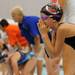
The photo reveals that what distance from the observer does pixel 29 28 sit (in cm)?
346

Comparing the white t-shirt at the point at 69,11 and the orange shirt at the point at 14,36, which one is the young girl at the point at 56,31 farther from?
the orange shirt at the point at 14,36

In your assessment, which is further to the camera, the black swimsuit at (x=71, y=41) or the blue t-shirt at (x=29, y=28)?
the blue t-shirt at (x=29, y=28)

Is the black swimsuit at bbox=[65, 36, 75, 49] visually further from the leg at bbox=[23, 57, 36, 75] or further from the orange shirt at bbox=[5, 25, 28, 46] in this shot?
the orange shirt at bbox=[5, 25, 28, 46]

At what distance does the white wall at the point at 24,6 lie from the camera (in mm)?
5609

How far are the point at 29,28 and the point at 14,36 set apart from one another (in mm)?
389

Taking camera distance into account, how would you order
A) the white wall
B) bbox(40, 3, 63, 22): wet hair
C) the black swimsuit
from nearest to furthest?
the black swimsuit → bbox(40, 3, 63, 22): wet hair → the white wall

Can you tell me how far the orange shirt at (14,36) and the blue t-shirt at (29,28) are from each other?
11cm

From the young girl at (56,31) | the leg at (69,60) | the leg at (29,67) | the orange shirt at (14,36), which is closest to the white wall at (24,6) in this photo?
the orange shirt at (14,36)

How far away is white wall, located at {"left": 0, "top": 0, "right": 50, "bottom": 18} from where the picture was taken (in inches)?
221

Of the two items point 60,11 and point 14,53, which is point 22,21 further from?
point 60,11

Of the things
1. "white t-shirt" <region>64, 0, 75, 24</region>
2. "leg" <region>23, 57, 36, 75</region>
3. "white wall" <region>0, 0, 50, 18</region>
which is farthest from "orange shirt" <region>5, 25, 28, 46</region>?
"white wall" <region>0, 0, 50, 18</region>

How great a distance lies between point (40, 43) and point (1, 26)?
0.77 m

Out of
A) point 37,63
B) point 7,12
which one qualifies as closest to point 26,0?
point 7,12

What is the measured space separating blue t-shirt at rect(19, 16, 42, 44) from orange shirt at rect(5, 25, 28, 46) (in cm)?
11
